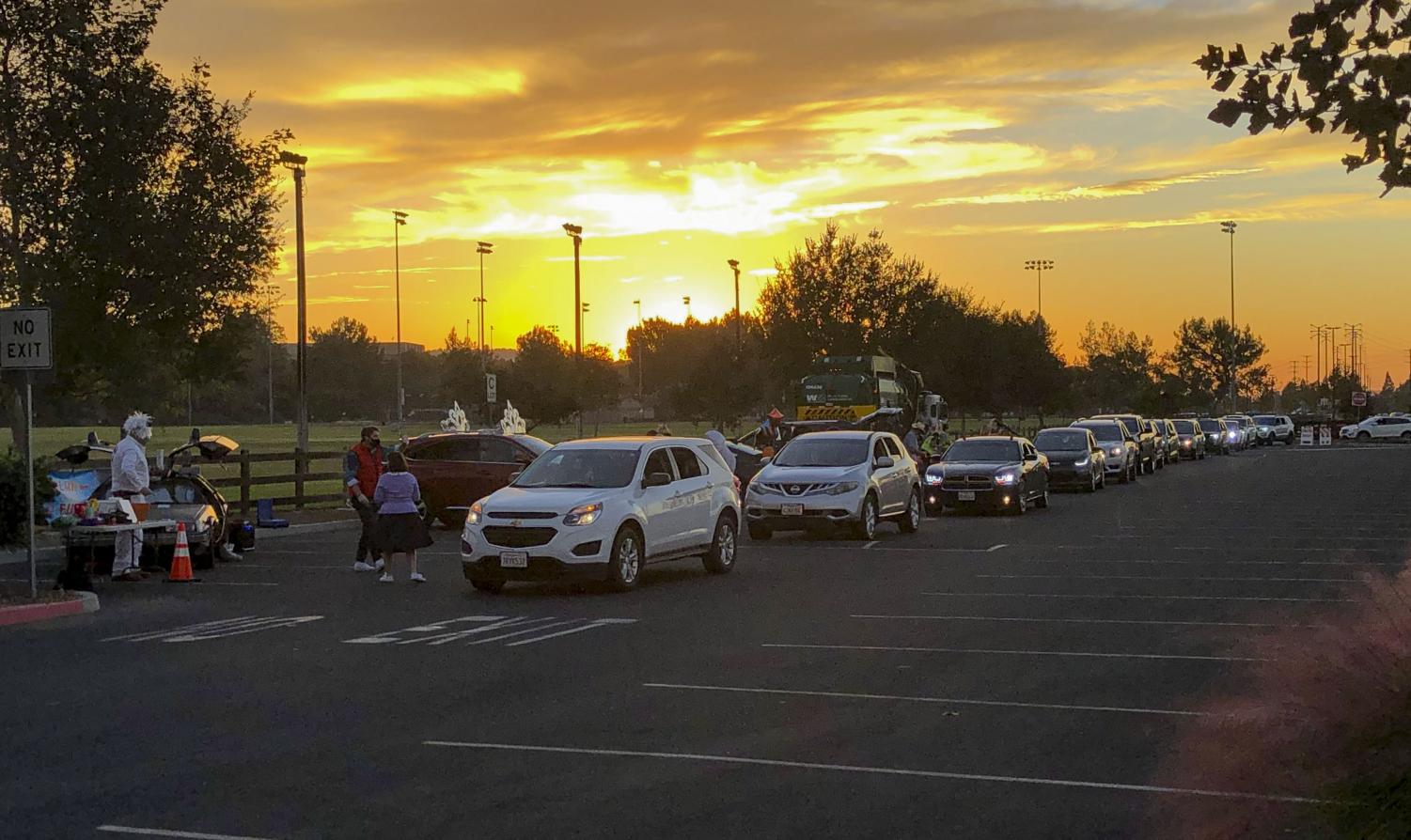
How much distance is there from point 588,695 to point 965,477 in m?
20.4

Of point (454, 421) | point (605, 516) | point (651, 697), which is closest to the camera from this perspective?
point (651, 697)

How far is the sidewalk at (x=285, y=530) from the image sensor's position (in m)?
22.2

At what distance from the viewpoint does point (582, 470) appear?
18.1 meters

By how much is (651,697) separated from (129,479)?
11.3 m

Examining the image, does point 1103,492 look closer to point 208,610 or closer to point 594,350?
point 208,610

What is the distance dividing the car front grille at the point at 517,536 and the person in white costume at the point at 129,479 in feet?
17.2

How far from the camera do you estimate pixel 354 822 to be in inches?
281

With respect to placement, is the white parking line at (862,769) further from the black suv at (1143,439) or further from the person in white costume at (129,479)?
the black suv at (1143,439)

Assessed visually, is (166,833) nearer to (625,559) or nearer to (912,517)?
(625,559)

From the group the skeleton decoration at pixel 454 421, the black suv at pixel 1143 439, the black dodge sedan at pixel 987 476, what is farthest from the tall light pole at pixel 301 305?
the black suv at pixel 1143 439

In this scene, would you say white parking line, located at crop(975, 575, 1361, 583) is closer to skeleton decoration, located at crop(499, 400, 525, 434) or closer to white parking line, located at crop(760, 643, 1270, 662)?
white parking line, located at crop(760, 643, 1270, 662)

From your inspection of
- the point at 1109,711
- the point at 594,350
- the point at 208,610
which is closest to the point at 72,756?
the point at 1109,711

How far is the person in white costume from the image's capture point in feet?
62.8

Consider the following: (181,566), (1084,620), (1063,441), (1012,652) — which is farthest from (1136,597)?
(1063,441)
